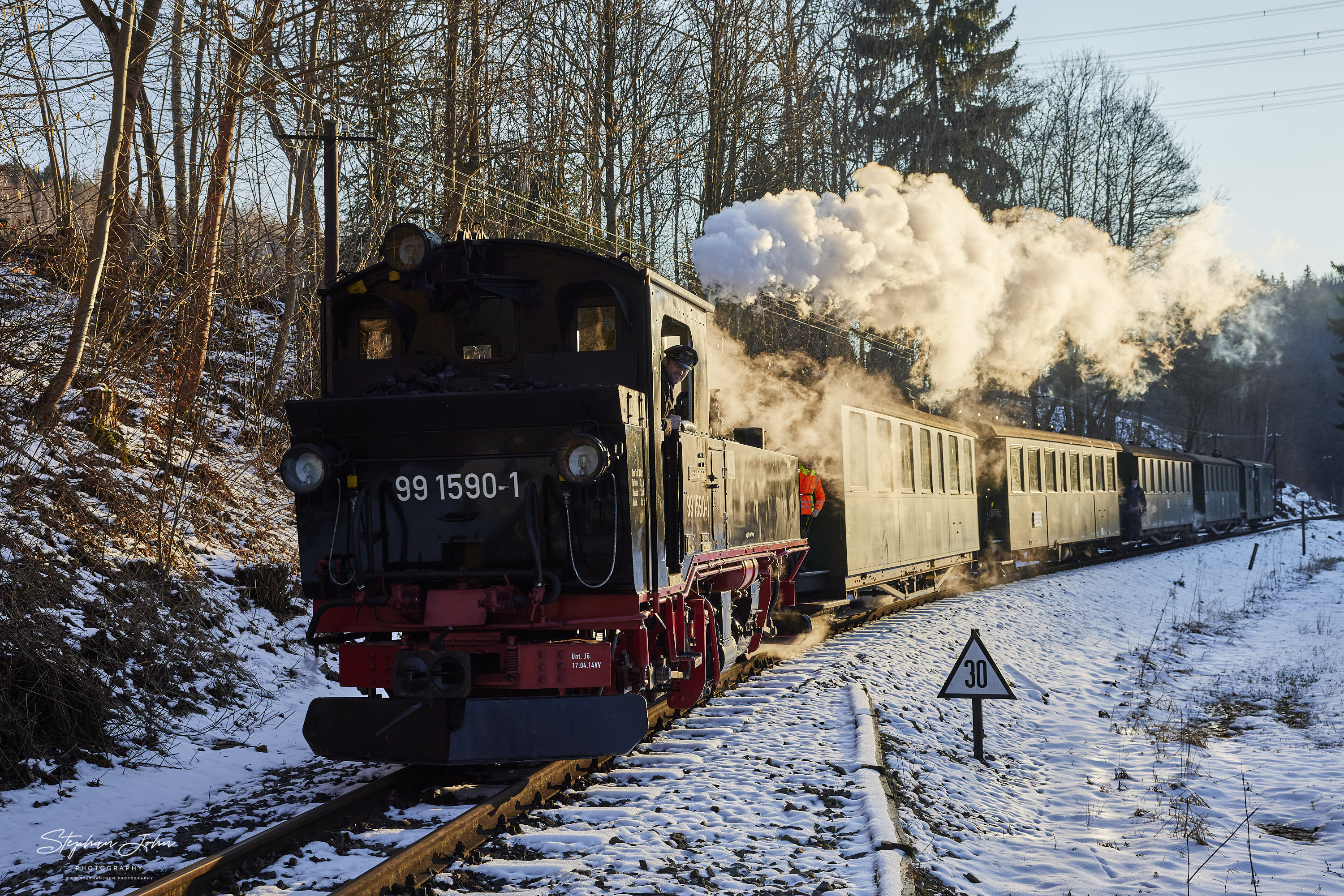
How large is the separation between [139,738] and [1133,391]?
45505 mm

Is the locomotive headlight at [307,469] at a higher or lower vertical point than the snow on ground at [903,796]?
higher

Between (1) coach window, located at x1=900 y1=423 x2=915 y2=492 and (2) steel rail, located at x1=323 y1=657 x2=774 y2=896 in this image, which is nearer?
(2) steel rail, located at x1=323 y1=657 x2=774 y2=896

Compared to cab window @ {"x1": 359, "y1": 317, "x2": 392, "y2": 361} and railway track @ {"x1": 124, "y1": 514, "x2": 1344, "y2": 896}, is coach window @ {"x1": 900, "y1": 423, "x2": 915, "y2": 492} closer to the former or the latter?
railway track @ {"x1": 124, "y1": 514, "x2": 1344, "y2": 896}

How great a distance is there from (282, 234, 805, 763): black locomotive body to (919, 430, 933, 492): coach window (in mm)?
8844

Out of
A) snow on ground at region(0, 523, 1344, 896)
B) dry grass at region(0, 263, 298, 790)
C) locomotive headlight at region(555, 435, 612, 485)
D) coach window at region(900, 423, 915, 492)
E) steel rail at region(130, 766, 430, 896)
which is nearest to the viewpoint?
steel rail at region(130, 766, 430, 896)

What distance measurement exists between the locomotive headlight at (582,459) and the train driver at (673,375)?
42.0 inches

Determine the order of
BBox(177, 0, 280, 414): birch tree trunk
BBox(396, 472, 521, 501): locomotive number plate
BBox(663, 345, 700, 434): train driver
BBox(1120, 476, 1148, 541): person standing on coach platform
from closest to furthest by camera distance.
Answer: BBox(396, 472, 521, 501): locomotive number plate → BBox(663, 345, 700, 434): train driver → BBox(177, 0, 280, 414): birch tree trunk → BBox(1120, 476, 1148, 541): person standing on coach platform

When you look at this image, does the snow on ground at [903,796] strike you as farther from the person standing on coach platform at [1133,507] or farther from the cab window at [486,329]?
the person standing on coach platform at [1133,507]

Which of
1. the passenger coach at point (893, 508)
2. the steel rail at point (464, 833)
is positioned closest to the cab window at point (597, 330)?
the steel rail at point (464, 833)

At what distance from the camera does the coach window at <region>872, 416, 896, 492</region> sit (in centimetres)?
1295

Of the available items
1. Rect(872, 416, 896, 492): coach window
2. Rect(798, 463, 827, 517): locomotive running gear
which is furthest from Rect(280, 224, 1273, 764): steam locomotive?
Rect(872, 416, 896, 492): coach window

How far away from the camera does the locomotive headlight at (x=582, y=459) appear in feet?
17.8

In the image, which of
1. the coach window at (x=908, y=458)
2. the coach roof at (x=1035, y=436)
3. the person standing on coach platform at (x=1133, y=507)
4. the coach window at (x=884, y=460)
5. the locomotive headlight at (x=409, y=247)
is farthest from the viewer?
the person standing on coach platform at (x=1133, y=507)

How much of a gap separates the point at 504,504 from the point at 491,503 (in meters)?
0.08
